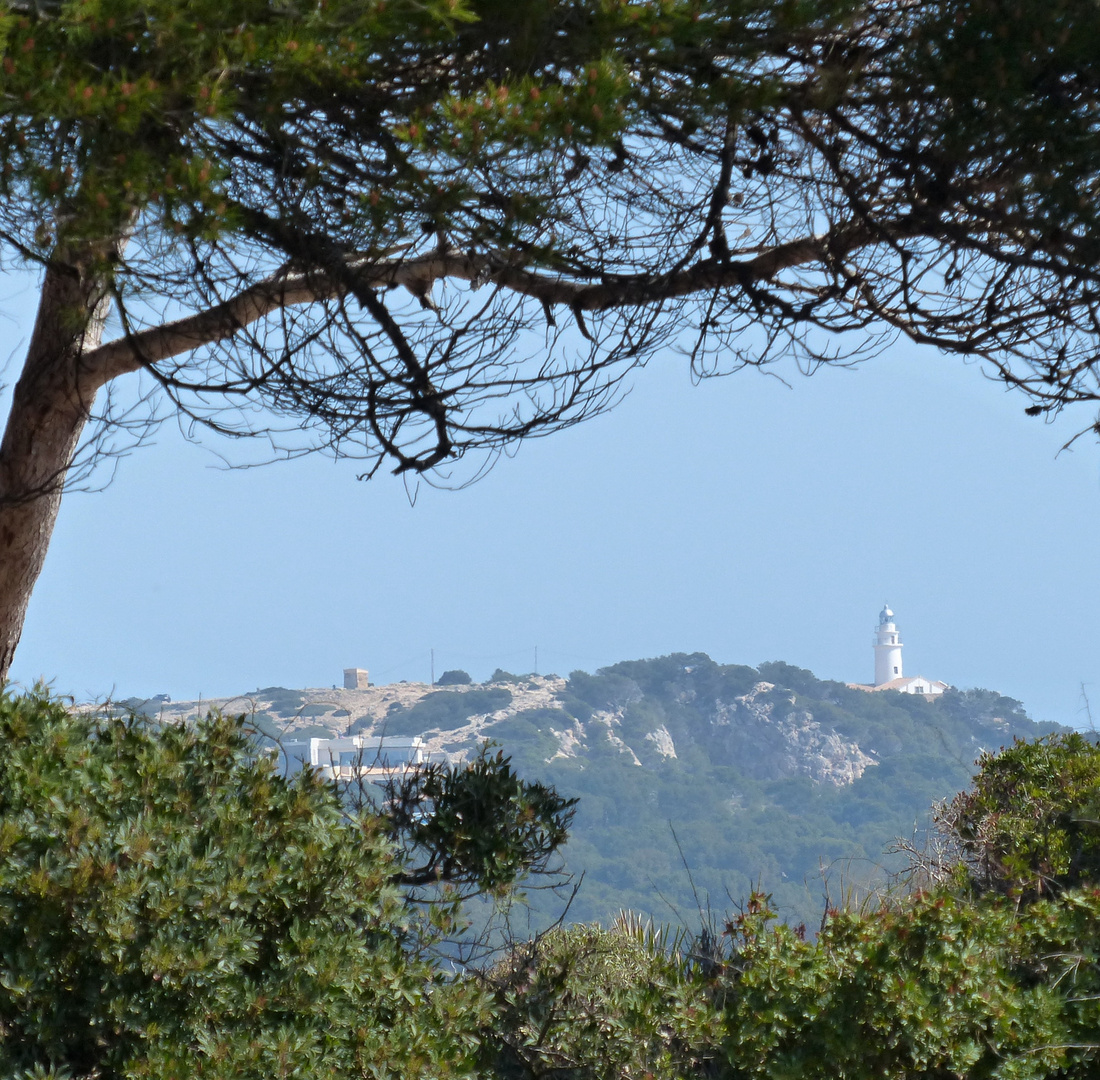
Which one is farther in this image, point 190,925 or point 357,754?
point 357,754

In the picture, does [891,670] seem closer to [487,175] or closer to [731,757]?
[731,757]

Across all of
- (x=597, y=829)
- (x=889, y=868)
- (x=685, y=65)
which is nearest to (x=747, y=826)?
(x=597, y=829)

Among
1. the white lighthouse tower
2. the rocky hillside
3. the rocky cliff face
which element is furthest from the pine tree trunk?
the white lighthouse tower

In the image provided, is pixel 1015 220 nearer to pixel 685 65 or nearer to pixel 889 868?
pixel 685 65

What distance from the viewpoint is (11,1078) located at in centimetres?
198

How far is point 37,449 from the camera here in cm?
391

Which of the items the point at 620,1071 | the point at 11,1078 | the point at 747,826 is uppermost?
the point at 11,1078

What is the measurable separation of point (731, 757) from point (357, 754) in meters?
42.0

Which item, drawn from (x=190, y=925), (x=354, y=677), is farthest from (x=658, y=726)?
(x=190, y=925)

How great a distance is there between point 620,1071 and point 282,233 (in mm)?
2271

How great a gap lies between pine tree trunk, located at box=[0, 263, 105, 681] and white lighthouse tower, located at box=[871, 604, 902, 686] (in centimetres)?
3747

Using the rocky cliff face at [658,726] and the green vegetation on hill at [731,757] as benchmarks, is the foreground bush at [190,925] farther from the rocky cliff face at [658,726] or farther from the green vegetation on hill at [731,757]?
the rocky cliff face at [658,726]

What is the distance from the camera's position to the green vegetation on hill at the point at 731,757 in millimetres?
34562

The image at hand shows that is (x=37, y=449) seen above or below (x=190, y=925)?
above
